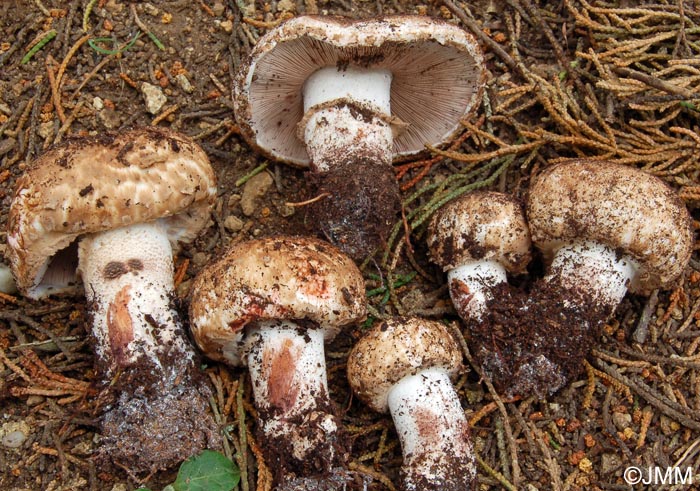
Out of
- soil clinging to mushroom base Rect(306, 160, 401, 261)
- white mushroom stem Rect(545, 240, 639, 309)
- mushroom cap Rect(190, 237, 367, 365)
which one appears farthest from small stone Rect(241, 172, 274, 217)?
white mushroom stem Rect(545, 240, 639, 309)

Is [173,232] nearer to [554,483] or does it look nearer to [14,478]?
[14,478]

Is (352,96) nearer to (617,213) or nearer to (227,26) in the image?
(227,26)

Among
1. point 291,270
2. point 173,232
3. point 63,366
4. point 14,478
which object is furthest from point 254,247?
point 14,478

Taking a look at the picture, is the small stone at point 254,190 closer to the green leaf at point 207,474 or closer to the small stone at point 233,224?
the small stone at point 233,224

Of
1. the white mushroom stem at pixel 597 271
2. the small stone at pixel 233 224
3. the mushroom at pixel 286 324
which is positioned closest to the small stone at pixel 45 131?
the small stone at pixel 233 224

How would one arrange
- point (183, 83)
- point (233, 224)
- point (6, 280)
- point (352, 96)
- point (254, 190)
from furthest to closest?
point (183, 83), point (254, 190), point (233, 224), point (352, 96), point (6, 280)

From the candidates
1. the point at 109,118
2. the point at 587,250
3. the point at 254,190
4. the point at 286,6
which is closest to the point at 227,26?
the point at 286,6
